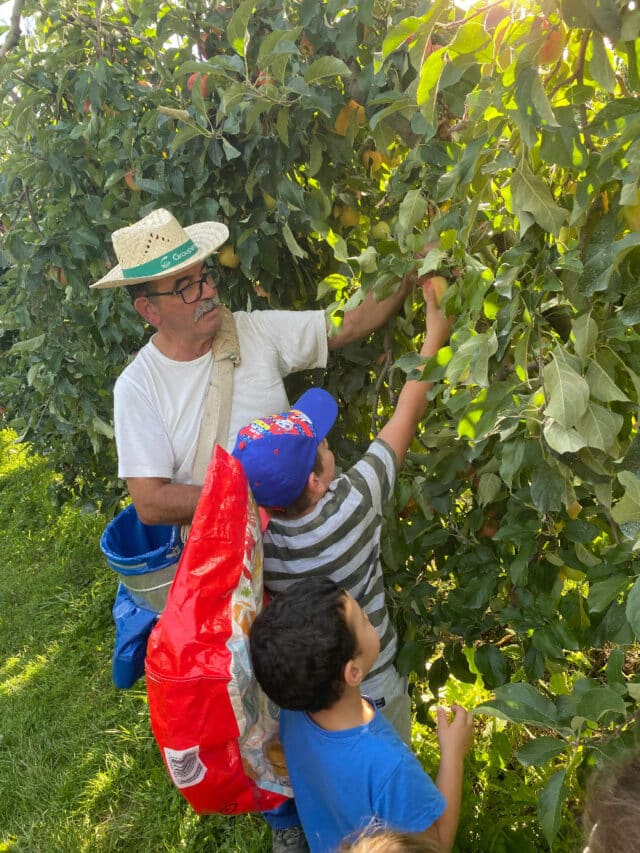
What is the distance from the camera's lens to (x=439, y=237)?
137 cm

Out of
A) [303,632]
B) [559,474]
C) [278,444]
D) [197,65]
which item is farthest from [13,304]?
[559,474]

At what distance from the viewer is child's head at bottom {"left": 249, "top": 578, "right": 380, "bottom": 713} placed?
4.35 feet

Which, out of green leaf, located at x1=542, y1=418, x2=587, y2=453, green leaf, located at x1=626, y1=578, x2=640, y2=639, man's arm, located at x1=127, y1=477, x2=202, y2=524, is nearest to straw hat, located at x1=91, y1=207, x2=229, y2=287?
man's arm, located at x1=127, y1=477, x2=202, y2=524

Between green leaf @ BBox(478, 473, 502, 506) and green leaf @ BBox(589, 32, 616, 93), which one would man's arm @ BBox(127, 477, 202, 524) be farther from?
green leaf @ BBox(589, 32, 616, 93)

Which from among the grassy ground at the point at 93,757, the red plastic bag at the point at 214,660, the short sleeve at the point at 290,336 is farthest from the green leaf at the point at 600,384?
the grassy ground at the point at 93,757

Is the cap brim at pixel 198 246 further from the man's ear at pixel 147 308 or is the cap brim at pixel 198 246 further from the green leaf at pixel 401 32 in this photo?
the green leaf at pixel 401 32

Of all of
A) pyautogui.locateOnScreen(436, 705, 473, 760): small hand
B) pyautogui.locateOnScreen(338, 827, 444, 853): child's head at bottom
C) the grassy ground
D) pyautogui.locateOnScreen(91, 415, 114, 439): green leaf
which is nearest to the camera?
pyautogui.locateOnScreen(338, 827, 444, 853): child's head at bottom

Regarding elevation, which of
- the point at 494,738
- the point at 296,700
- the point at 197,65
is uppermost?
the point at 197,65

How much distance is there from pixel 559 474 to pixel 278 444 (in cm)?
57

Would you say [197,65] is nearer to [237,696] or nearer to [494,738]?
[237,696]

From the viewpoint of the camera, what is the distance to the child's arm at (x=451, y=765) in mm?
1329

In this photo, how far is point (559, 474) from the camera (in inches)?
47.2

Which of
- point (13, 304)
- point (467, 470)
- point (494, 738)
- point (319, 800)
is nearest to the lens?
point (319, 800)

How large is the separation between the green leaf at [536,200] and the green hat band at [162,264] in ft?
3.44
